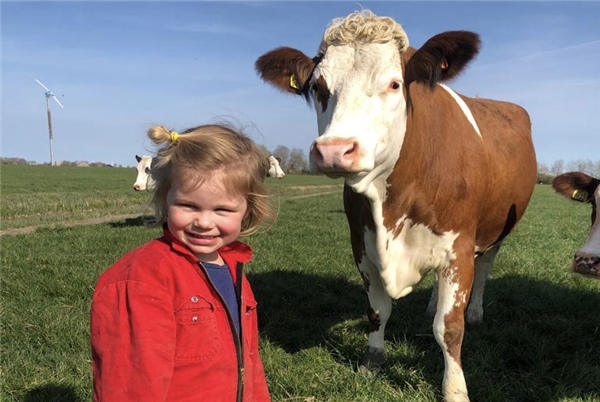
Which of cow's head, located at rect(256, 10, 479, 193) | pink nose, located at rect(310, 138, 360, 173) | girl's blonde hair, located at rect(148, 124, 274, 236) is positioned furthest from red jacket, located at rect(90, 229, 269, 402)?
cow's head, located at rect(256, 10, 479, 193)

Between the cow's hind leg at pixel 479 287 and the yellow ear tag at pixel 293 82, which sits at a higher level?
the yellow ear tag at pixel 293 82

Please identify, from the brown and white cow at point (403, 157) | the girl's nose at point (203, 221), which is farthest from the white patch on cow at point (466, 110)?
the girl's nose at point (203, 221)

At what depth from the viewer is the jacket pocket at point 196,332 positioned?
1.74 metres

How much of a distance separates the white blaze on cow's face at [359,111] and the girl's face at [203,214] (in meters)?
0.74

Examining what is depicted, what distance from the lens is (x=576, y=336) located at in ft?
13.7

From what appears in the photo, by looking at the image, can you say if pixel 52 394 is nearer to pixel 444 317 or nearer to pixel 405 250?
pixel 405 250

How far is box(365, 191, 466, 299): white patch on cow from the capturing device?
3.38m

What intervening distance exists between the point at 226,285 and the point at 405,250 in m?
1.78

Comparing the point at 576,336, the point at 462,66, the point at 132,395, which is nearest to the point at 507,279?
the point at 576,336

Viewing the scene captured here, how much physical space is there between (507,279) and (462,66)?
12.3ft

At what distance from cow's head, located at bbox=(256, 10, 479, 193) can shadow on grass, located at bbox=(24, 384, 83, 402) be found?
219 centimetres

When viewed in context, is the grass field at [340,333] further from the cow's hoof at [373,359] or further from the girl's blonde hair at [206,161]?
the girl's blonde hair at [206,161]

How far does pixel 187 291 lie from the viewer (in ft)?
5.77

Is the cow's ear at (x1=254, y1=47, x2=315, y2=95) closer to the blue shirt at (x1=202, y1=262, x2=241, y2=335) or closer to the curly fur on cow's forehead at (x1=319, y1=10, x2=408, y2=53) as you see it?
the curly fur on cow's forehead at (x1=319, y1=10, x2=408, y2=53)
